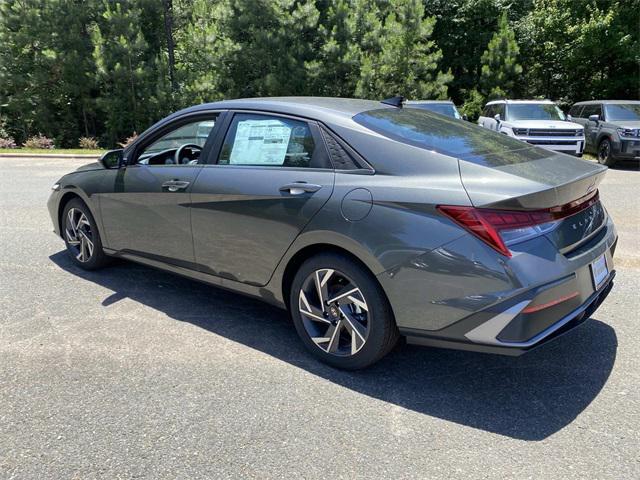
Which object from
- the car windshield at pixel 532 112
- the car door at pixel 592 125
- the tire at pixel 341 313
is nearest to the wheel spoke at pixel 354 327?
the tire at pixel 341 313

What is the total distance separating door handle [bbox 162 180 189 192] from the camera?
157 inches

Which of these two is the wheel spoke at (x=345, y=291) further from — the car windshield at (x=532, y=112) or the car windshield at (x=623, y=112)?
the car windshield at (x=623, y=112)

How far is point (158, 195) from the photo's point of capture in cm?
417

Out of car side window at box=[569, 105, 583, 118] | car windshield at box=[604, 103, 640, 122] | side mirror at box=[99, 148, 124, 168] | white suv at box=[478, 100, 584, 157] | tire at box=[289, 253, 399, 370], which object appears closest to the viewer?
tire at box=[289, 253, 399, 370]

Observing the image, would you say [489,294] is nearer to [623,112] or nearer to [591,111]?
[623,112]

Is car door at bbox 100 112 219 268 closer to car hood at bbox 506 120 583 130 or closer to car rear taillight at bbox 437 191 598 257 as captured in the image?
car rear taillight at bbox 437 191 598 257

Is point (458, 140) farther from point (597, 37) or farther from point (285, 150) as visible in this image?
point (597, 37)

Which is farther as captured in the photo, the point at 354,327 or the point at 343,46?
the point at 343,46

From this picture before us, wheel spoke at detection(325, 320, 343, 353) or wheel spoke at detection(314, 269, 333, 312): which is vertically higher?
wheel spoke at detection(314, 269, 333, 312)

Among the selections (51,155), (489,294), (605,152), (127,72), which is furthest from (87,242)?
(127,72)

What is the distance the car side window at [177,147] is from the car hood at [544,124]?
37.7 ft

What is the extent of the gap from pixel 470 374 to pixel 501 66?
82.5 ft

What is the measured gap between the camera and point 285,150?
3.55 m

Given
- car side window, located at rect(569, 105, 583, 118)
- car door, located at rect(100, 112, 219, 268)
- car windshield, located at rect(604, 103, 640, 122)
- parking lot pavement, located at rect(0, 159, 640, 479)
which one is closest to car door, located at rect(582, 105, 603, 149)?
car windshield, located at rect(604, 103, 640, 122)
